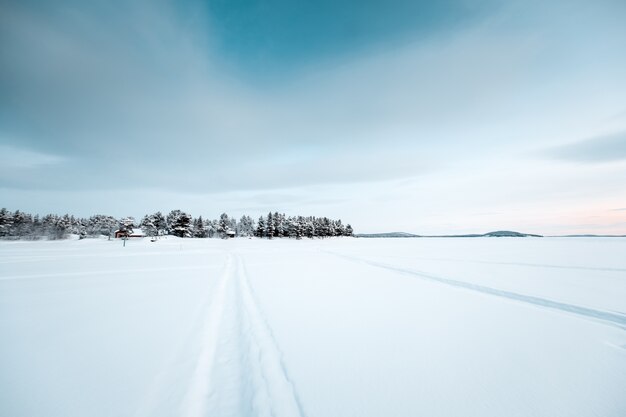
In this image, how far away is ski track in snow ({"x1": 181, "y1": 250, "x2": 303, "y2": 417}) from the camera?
273 cm

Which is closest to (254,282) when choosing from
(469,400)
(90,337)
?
(90,337)

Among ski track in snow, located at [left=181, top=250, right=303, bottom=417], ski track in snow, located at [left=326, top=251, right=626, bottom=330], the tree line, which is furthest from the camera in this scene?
the tree line

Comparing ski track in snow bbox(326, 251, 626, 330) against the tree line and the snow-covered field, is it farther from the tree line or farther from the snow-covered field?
the tree line

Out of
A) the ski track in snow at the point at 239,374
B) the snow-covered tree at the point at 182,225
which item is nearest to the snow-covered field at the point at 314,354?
the ski track in snow at the point at 239,374

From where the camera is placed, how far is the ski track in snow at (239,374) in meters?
2.73

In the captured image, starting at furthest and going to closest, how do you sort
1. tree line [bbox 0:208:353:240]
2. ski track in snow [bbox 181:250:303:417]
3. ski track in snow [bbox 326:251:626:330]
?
1. tree line [bbox 0:208:353:240]
2. ski track in snow [bbox 326:251:626:330]
3. ski track in snow [bbox 181:250:303:417]

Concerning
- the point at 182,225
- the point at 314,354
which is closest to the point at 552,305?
the point at 314,354

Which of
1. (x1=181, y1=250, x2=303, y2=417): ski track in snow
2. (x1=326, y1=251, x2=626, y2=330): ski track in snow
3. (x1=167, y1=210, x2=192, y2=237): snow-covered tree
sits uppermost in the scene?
(x1=167, y1=210, x2=192, y2=237): snow-covered tree

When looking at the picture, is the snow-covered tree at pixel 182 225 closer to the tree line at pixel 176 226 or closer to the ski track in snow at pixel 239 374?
the tree line at pixel 176 226

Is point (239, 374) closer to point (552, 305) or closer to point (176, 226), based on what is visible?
point (552, 305)

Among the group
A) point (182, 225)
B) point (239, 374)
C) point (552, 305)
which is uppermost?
point (182, 225)

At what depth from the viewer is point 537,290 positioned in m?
8.15

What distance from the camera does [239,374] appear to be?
11.2ft

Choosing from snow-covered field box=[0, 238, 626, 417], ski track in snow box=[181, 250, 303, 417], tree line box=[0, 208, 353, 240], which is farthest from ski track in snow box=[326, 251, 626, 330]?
tree line box=[0, 208, 353, 240]
